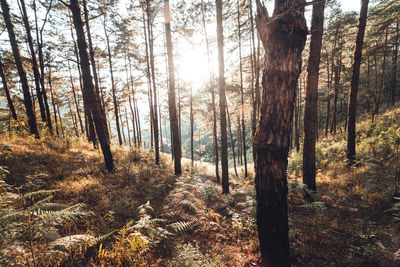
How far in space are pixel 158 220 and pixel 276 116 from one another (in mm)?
3565

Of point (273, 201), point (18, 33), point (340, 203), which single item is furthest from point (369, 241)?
point (18, 33)

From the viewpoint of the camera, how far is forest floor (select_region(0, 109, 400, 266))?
113 inches

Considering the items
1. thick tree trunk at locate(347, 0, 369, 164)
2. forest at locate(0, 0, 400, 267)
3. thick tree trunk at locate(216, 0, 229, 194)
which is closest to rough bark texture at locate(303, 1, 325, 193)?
forest at locate(0, 0, 400, 267)

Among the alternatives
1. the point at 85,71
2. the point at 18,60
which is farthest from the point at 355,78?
the point at 18,60

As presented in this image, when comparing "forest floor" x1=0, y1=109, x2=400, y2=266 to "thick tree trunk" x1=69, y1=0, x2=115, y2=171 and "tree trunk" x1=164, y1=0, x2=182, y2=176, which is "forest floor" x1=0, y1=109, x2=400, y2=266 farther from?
"tree trunk" x1=164, y1=0, x2=182, y2=176

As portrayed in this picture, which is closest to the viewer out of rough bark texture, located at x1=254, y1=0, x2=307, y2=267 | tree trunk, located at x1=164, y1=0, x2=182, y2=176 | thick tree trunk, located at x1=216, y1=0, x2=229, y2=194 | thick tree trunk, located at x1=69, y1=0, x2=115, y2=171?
rough bark texture, located at x1=254, y1=0, x2=307, y2=267

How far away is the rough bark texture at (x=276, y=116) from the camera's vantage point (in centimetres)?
238

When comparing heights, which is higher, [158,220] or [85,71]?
[85,71]

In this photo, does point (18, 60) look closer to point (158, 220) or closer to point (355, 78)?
point (158, 220)

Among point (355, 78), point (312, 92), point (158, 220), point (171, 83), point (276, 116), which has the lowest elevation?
point (158, 220)

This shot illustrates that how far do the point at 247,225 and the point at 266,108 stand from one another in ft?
12.4

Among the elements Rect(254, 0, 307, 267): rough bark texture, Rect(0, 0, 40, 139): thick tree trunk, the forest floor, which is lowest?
the forest floor

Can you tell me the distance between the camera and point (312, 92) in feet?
18.9

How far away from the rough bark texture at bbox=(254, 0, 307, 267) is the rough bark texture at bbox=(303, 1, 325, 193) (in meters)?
4.12
